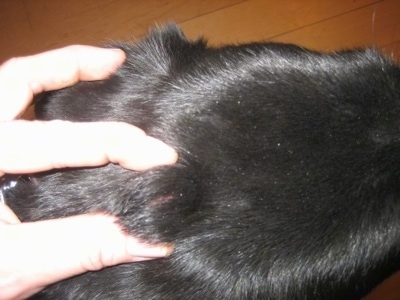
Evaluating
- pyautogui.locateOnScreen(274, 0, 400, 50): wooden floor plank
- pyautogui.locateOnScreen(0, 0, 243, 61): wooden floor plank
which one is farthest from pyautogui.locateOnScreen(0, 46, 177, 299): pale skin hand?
pyautogui.locateOnScreen(274, 0, 400, 50): wooden floor plank

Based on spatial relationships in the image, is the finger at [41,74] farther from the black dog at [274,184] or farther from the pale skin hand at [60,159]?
the black dog at [274,184]

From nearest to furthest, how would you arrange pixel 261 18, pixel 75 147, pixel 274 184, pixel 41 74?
1. pixel 274 184
2. pixel 75 147
3. pixel 41 74
4. pixel 261 18

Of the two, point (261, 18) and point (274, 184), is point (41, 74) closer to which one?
point (274, 184)

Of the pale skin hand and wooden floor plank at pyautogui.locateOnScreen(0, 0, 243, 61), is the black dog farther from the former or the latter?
wooden floor plank at pyautogui.locateOnScreen(0, 0, 243, 61)

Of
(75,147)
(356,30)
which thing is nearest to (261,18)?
(356,30)

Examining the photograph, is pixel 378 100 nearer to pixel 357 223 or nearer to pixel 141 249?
pixel 357 223
